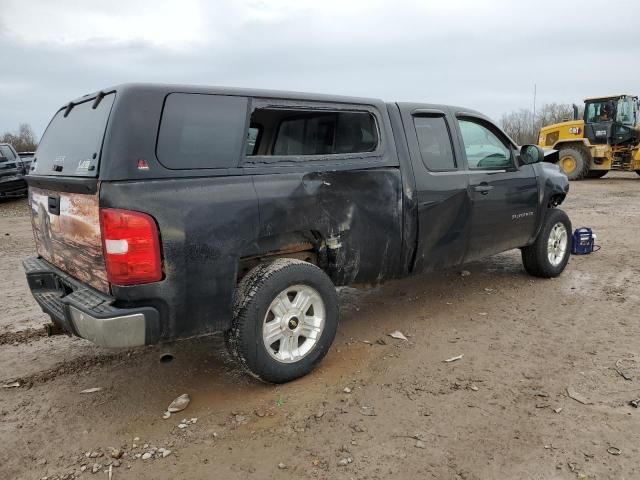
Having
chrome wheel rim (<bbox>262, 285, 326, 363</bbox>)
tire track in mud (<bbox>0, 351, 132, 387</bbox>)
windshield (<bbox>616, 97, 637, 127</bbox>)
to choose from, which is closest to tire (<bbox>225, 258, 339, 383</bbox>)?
chrome wheel rim (<bbox>262, 285, 326, 363</bbox>)

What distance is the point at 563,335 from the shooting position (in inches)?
162

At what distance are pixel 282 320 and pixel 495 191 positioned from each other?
257cm

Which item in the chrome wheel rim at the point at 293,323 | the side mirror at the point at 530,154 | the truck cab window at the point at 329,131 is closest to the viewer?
the chrome wheel rim at the point at 293,323

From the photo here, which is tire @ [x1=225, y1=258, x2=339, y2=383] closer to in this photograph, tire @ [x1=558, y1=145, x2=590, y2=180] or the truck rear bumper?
the truck rear bumper

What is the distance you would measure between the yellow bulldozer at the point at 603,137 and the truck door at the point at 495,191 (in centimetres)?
1430

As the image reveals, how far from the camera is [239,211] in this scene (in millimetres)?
3004

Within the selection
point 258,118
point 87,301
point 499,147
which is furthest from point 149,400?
point 499,147

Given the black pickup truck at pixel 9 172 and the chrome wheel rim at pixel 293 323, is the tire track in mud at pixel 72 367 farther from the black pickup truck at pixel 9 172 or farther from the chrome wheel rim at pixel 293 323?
the black pickup truck at pixel 9 172

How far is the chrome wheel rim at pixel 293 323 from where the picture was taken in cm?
326

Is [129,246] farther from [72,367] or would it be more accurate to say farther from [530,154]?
[530,154]

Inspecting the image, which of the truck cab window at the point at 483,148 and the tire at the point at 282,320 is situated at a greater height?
the truck cab window at the point at 483,148

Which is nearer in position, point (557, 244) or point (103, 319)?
point (103, 319)

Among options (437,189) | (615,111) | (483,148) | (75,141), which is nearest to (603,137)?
(615,111)

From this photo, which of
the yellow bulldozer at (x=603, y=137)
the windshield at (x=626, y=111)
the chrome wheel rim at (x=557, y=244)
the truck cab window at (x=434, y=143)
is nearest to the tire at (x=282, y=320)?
the truck cab window at (x=434, y=143)
